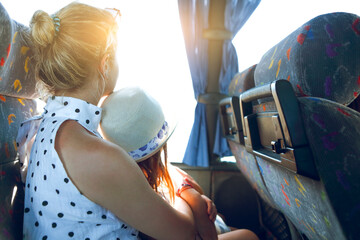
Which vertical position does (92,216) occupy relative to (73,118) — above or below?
below

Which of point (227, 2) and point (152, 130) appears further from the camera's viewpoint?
point (227, 2)

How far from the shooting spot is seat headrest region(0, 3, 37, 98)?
0.93 m

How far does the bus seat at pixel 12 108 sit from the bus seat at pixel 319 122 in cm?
91

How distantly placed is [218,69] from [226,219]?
133 cm

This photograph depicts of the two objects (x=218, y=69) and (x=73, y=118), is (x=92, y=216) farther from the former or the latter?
(x=218, y=69)

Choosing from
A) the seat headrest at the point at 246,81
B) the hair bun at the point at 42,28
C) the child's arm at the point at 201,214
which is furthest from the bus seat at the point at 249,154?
the hair bun at the point at 42,28

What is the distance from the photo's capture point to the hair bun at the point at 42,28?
0.94 metres

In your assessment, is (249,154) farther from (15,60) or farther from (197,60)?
(197,60)

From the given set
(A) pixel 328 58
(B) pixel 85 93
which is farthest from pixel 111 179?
(A) pixel 328 58

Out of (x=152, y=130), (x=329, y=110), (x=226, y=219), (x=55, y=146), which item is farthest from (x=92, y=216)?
(x=226, y=219)

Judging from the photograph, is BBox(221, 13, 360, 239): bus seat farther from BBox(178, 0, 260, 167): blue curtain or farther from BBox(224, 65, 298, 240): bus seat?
BBox(178, 0, 260, 167): blue curtain

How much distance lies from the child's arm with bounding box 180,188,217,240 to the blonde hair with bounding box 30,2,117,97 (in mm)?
707

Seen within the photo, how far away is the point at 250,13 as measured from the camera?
98.5 inches

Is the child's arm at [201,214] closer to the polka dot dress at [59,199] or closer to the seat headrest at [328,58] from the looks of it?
the polka dot dress at [59,199]
